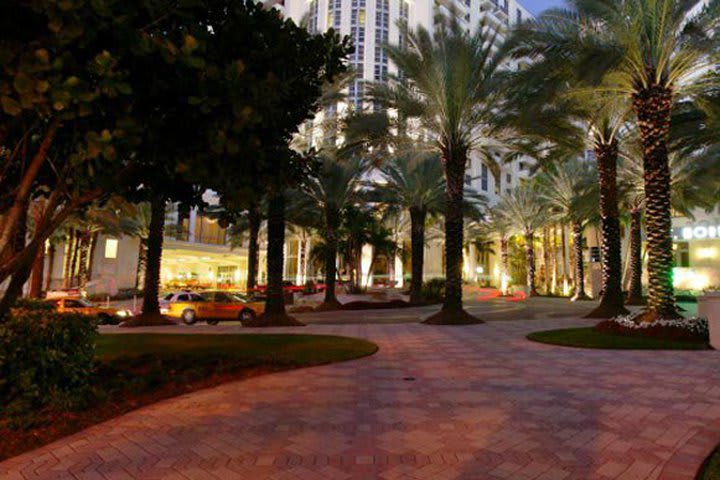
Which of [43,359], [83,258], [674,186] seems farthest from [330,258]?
[83,258]

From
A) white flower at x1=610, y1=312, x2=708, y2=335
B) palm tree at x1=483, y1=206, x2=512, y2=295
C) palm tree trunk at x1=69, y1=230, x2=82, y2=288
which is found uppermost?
palm tree at x1=483, y1=206, x2=512, y2=295

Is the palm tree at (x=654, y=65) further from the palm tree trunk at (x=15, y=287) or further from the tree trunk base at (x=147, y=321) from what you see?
the tree trunk base at (x=147, y=321)

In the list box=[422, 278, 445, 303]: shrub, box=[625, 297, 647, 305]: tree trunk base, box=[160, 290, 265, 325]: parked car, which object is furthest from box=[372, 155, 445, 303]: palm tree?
box=[625, 297, 647, 305]: tree trunk base

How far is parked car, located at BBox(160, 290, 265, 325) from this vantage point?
68.4 ft

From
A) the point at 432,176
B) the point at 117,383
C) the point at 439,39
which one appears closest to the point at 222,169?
the point at 117,383

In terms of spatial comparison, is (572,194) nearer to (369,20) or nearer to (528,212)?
(528,212)

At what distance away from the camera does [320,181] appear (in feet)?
89.9

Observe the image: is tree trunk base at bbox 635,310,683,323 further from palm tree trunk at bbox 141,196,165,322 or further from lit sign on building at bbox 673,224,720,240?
lit sign on building at bbox 673,224,720,240

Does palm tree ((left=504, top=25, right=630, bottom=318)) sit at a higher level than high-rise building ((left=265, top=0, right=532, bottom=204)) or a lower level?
lower

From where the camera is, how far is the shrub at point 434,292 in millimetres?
31781

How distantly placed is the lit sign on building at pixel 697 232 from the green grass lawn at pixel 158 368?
2908 cm

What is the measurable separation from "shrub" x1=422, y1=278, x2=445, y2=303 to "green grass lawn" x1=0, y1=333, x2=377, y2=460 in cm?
1998

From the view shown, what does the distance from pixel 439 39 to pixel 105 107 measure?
15501 mm

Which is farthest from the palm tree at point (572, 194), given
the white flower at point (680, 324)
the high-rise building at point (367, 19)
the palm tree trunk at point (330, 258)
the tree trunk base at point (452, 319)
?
the high-rise building at point (367, 19)
